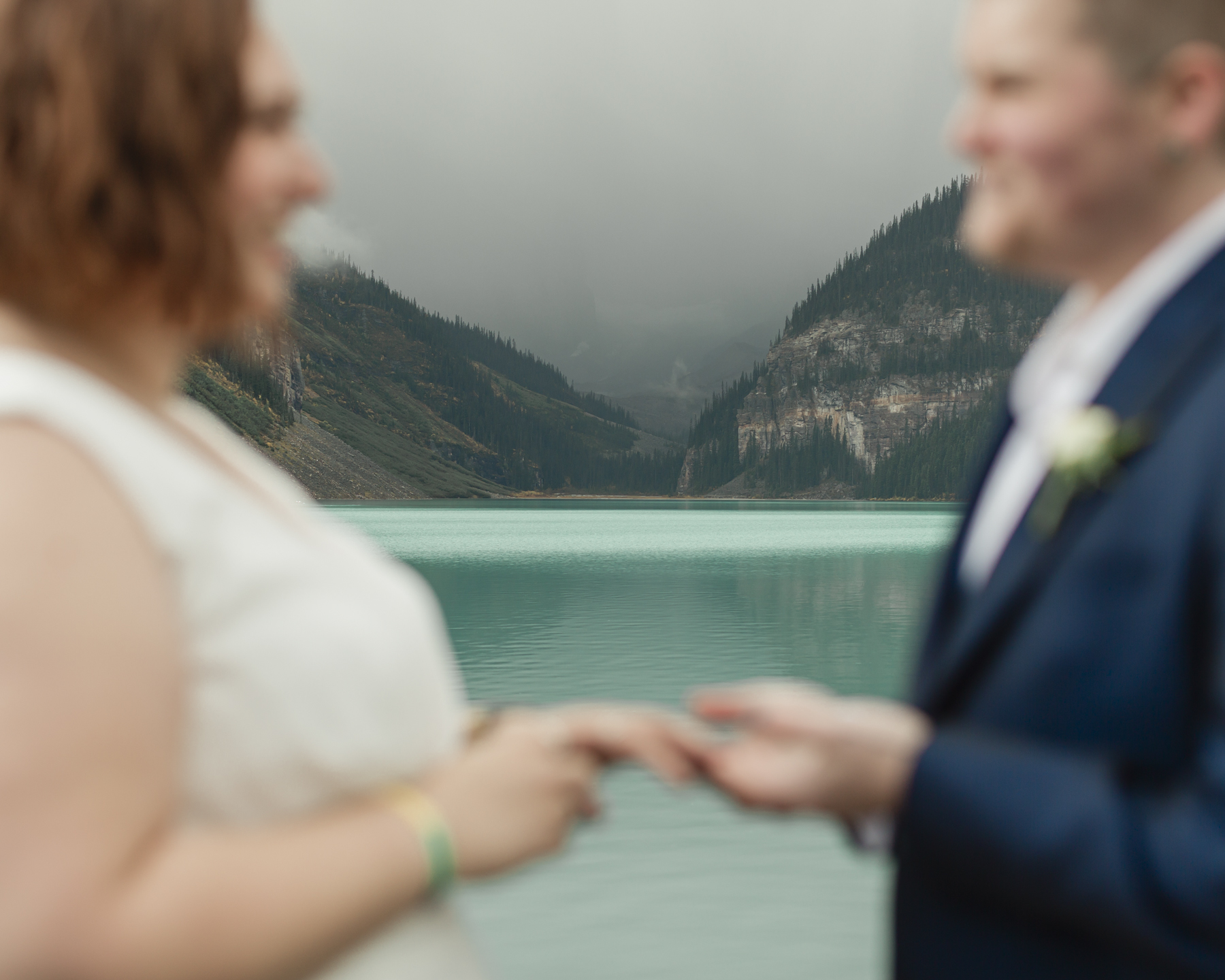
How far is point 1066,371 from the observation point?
1447 mm

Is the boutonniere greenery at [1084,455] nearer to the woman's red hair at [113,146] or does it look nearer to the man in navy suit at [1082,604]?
the man in navy suit at [1082,604]

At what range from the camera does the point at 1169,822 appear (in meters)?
1.12

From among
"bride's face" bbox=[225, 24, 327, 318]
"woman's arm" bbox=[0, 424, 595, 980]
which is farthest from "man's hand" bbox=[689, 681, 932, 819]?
"bride's face" bbox=[225, 24, 327, 318]

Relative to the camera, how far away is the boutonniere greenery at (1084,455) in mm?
1234

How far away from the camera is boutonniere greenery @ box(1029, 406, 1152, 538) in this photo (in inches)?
48.6

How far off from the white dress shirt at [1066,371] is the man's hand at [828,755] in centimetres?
23

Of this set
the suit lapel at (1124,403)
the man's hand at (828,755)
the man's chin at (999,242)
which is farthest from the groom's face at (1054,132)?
the man's hand at (828,755)

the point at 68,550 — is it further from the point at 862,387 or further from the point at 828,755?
the point at 862,387

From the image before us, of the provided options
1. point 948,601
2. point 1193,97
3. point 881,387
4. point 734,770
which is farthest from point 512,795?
point 881,387

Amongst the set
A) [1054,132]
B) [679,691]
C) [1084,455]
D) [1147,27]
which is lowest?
[679,691]

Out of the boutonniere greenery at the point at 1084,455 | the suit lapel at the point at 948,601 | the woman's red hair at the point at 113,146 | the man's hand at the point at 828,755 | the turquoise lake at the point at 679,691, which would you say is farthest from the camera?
the turquoise lake at the point at 679,691

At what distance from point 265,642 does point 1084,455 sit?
1.02 metres

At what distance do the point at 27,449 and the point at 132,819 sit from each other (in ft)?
1.27

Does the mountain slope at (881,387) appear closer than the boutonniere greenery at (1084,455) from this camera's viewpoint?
No
